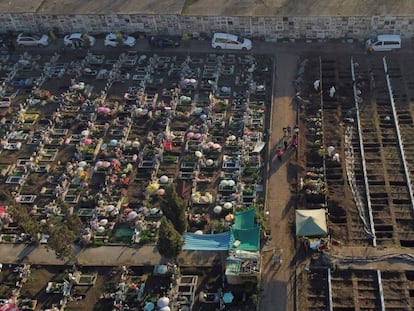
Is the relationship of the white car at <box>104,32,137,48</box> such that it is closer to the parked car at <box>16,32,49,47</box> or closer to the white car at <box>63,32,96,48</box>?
the white car at <box>63,32,96,48</box>

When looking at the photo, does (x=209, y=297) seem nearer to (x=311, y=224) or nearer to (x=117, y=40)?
(x=311, y=224)

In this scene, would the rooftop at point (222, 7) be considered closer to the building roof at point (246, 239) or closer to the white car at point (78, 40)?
the white car at point (78, 40)

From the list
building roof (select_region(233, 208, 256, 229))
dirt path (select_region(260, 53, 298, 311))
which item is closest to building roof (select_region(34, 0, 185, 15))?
dirt path (select_region(260, 53, 298, 311))

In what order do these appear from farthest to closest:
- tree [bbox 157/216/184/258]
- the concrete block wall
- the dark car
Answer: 1. the dark car
2. the concrete block wall
3. tree [bbox 157/216/184/258]

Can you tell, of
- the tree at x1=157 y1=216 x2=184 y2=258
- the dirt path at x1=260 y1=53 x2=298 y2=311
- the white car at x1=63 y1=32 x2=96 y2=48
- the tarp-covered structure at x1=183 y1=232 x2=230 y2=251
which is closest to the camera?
the tree at x1=157 y1=216 x2=184 y2=258

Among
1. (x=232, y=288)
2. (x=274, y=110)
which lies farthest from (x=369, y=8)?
(x=232, y=288)

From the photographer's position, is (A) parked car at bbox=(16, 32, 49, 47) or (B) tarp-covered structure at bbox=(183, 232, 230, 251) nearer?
(B) tarp-covered structure at bbox=(183, 232, 230, 251)

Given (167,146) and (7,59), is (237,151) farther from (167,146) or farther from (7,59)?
(7,59)
